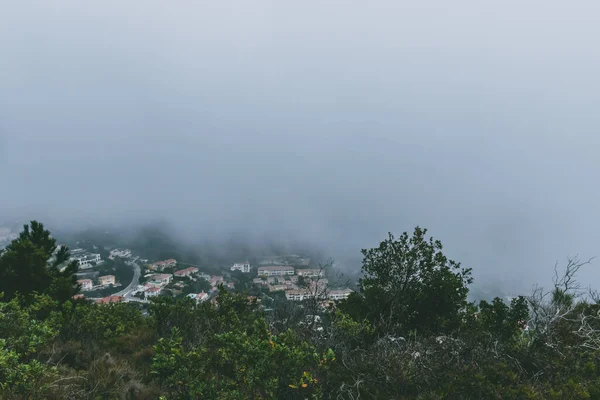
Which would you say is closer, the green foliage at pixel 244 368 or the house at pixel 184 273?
the green foliage at pixel 244 368

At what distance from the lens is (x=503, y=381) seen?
503cm

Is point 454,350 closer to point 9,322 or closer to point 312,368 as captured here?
point 312,368

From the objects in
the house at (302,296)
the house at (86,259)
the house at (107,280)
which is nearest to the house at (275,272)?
the house at (107,280)

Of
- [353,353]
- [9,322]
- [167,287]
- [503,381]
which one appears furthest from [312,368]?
[167,287]

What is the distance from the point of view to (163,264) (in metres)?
68.9

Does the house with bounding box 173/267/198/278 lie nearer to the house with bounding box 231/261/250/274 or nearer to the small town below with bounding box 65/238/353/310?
the small town below with bounding box 65/238/353/310

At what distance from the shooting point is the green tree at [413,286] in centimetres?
1111

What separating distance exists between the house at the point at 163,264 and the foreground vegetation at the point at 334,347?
180 ft

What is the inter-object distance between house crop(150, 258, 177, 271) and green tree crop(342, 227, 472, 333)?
61672 mm

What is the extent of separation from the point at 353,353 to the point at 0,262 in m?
→ 15.9

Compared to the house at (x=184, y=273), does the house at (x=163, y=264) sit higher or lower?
lower

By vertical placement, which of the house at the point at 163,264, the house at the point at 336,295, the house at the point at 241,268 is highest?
the house at the point at 336,295

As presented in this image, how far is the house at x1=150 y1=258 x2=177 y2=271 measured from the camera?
2550 inches

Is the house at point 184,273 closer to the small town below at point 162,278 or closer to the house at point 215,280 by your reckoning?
the small town below at point 162,278
